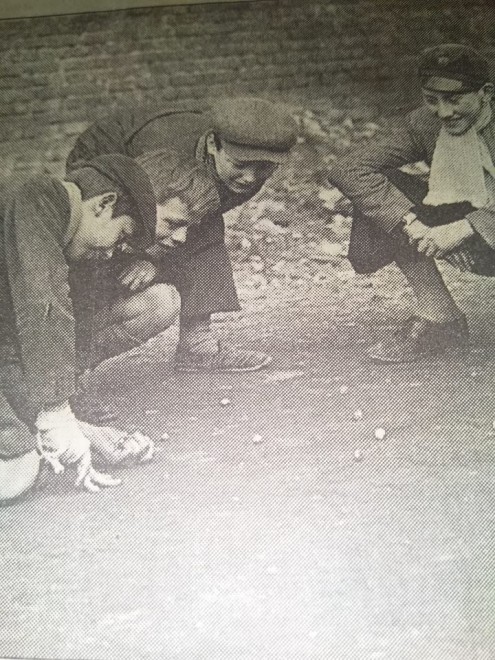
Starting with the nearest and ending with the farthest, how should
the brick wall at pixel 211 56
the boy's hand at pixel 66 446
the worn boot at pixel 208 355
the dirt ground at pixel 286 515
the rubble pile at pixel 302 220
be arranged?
the dirt ground at pixel 286 515, the boy's hand at pixel 66 446, the worn boot at pixel 208 355, the rubble pile at pixel 302 220, the brick wall at pixel 211 56

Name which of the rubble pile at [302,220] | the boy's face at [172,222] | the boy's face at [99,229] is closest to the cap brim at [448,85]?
the rubble pile at [302,220]

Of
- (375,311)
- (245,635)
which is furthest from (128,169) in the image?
(245,635)

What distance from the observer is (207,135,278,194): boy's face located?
2328 mm

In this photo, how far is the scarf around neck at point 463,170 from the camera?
2.27 m

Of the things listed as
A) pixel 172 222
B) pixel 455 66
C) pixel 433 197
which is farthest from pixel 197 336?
pixel 455 66

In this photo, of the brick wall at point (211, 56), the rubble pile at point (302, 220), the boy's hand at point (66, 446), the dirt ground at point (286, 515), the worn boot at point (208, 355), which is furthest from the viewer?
the brick wall at point (211, 56)

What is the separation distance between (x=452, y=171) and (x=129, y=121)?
3.33ft

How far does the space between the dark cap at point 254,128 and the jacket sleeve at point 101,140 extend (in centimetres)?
29

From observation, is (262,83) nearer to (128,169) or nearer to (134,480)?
(128,169)

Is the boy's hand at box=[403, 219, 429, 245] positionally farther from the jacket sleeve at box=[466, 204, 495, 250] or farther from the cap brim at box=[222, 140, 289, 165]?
the cap brim at box=[222, 140, 289, 165]

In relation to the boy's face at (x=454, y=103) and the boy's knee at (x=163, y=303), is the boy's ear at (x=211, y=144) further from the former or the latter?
the boy's face at (x=454, y=103)

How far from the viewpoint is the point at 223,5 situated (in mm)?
2521

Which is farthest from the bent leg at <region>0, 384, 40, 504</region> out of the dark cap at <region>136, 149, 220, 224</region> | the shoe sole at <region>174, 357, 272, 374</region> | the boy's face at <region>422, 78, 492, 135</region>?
the boy's face at <region>422, 78, 492, 135</region>

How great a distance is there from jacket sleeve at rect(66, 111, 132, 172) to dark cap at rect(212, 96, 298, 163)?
288 mm
